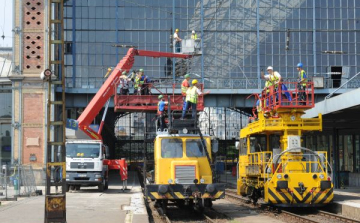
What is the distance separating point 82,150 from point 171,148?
41.8 ft

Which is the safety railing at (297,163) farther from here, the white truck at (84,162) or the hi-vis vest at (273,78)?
the white truck at (84,162)

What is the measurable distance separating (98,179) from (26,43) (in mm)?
14031

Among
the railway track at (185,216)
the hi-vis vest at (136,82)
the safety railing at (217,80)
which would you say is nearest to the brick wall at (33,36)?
the safety railing at (217,80)

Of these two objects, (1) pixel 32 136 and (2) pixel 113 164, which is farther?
(1) pixel 32 136

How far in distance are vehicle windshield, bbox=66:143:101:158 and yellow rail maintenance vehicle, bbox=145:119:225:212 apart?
12.0m

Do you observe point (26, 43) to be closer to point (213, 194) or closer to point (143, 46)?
point (143, 46)

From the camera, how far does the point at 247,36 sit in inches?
1784

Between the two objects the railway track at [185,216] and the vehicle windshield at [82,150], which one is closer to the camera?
the railway track at [185,216]

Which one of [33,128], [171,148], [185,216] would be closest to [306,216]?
[185,216]

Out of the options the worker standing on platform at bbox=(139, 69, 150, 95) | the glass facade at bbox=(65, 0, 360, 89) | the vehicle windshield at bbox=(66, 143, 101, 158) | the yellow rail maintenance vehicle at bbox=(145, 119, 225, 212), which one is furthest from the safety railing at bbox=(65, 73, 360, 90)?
the yellow rail maintenance vehicle at bbox=(145, 119, 225, 212)

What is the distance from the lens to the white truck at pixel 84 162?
30.1 meters

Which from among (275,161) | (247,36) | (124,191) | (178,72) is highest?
(247,36)

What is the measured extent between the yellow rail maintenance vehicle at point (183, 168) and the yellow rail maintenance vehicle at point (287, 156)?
2.38m

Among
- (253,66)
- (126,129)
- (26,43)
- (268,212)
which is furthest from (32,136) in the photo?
(126,129)
